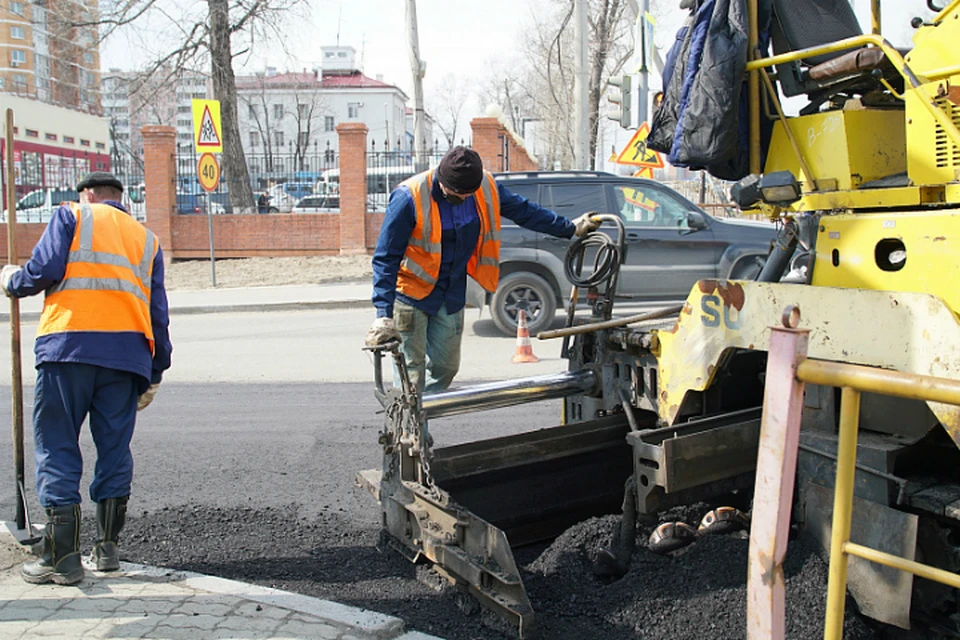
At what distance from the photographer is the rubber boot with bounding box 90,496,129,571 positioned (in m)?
3.87

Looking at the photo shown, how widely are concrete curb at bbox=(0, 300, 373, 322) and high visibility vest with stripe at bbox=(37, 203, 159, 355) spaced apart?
10428mm

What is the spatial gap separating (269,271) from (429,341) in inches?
589

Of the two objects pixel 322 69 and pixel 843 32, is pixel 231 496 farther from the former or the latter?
pixel 322 69

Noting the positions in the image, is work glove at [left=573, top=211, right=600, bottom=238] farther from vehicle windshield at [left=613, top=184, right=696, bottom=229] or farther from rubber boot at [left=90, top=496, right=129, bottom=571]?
vehicle windshield at [left=613, top=184, right=696, bottom=229]

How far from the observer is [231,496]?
16.9 ft

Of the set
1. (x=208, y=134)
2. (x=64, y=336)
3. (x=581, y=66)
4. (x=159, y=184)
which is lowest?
(x=64, y=336)

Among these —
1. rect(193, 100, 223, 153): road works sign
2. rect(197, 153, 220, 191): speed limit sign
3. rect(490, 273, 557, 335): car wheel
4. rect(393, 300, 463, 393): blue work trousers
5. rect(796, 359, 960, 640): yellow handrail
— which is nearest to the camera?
rect(796, 359, 960, 640): yellow handrail

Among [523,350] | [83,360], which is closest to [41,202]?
[523,350]

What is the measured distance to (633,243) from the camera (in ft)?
36.7

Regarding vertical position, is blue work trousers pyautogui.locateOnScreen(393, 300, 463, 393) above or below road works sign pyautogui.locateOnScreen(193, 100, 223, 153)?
below

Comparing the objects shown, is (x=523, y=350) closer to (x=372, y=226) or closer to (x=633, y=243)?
(x=633, y=243)

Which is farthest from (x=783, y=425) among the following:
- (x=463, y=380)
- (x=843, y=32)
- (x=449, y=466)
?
(x=463, y=380)

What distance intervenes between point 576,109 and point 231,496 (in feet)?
47.1

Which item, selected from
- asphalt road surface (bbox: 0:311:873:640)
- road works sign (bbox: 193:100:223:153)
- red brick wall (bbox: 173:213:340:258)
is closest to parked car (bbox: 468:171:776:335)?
asphalt road surface (bbox: 0:311:873:640)
